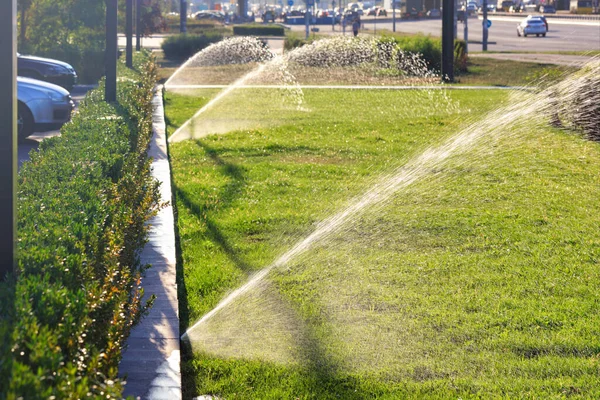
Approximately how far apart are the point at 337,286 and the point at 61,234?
2.71m

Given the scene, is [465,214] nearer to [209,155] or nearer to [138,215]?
[138,215]

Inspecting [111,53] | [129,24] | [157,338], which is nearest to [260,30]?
[129,24]

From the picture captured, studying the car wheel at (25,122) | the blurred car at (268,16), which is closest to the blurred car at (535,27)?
the car wheel at (25,122)

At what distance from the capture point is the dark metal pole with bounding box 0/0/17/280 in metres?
3.87

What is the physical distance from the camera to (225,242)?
7.75 m

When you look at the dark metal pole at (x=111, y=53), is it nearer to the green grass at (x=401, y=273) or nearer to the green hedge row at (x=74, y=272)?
the green grass at (x=401, y=273)

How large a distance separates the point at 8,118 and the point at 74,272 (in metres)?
0.78

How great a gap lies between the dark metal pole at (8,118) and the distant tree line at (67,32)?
23007 millimetres

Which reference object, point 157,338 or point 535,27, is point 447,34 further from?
point 535,27

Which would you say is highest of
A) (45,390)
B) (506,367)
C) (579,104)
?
(579,104)

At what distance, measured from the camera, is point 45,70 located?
65.1 feet

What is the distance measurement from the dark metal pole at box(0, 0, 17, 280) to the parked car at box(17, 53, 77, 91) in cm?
1598

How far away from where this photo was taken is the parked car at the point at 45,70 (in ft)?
63.8

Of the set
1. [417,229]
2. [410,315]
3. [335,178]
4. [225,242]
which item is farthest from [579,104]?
[410,315]
